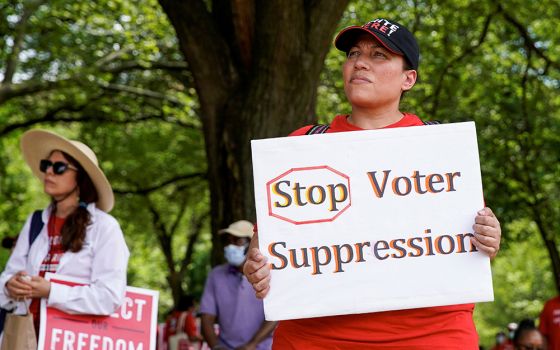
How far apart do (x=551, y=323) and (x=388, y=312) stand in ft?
24.4

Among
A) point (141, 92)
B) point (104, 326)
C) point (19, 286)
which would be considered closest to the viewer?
point (19, 286)

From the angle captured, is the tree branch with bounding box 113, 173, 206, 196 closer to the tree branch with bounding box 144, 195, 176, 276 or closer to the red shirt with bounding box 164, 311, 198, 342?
the tree branch with bounding box 144, 195, 176, 276

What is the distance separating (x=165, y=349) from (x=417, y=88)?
6626 millimetres

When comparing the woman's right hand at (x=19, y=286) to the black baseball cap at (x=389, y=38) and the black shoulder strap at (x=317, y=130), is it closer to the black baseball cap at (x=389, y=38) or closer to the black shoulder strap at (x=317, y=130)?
the black shoulder strap at (x=317, y=130)

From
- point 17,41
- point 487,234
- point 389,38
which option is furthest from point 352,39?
point 17,41

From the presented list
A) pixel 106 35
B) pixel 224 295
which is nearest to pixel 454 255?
pixel 224 295

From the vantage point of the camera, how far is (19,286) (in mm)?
5133

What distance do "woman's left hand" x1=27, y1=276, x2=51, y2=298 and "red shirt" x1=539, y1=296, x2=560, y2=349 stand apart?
6.69 m

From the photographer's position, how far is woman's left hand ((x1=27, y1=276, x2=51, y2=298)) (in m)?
5.13

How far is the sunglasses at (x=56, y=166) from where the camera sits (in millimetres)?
5695

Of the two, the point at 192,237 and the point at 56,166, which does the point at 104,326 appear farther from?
the point at 192,237

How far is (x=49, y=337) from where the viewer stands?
16.9 feet

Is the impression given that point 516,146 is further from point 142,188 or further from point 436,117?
point 142,188

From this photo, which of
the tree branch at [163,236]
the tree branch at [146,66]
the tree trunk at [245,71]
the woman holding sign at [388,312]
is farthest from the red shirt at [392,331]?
the tree branch at [163,236]
